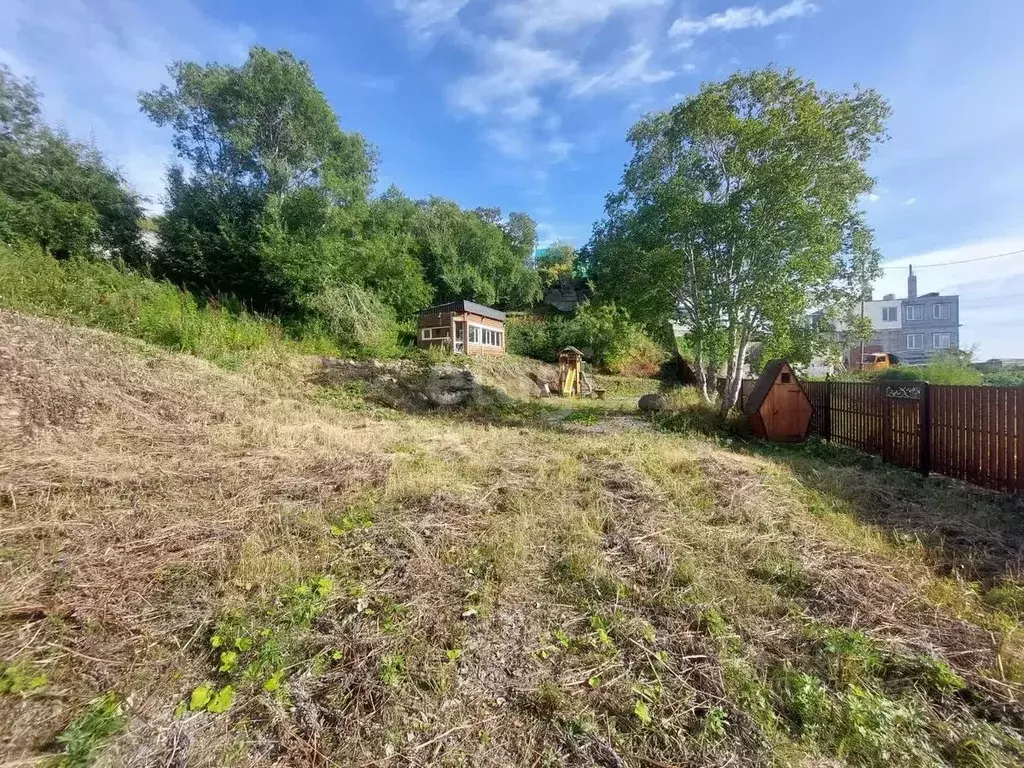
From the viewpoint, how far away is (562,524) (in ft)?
11.6

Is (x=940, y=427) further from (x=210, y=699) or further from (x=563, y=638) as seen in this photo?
(x=210, y=699)

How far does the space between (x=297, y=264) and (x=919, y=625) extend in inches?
568

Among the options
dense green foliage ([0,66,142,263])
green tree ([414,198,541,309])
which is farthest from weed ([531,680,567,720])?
green tree ([414,198,541,309])

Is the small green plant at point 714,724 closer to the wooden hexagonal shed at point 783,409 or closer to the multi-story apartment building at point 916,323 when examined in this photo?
the wooden hexagonal shed at point 783,409

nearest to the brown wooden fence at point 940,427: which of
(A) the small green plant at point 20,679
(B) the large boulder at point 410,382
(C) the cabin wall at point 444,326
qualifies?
(A) the small green plant at point 20,679

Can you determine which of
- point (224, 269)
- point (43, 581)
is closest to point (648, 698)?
point (43, 581)

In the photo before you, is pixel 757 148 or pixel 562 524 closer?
pixel 562 524

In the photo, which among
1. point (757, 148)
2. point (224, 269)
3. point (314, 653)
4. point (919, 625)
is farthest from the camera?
point (224, 269)

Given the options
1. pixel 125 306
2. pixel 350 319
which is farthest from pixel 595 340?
pixel 125 306

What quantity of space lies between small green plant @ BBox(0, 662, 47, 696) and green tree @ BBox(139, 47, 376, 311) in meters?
12.0

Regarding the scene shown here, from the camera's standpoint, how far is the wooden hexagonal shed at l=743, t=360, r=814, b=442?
809 centimetres

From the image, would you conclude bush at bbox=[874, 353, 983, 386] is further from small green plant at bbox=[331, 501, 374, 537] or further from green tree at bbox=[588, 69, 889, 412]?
small green plant at bbox=[331, 501, 374, 537]

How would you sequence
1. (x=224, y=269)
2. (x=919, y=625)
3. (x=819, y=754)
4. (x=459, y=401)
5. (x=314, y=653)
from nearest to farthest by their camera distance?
(x=819, y=754) → (x=314, y=653) → (x=919, y=625) → (x=459, y=401) → (x=224, y=269)

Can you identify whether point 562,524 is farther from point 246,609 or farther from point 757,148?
point 757,148
